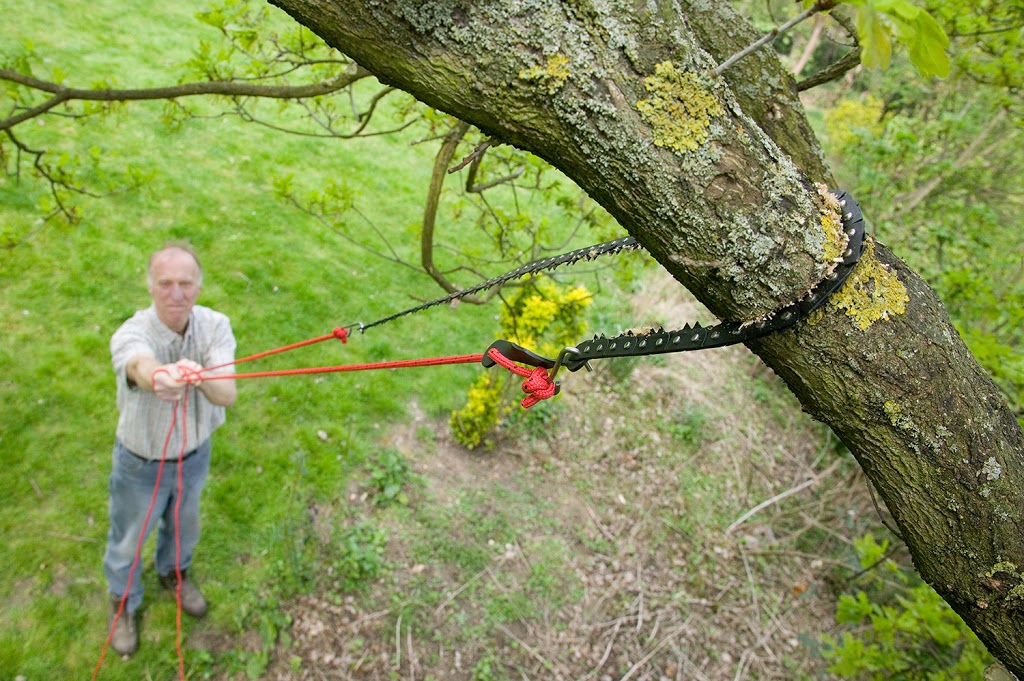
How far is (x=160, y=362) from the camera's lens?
2.57 m

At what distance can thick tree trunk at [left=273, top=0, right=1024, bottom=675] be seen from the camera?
90 cm

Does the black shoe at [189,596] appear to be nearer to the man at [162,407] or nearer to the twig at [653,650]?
the man at [162,407]

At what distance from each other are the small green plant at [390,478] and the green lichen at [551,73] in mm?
3427

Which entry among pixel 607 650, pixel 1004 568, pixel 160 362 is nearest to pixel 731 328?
pixel 1004 568

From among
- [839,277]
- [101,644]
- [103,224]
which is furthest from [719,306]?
[103,224]

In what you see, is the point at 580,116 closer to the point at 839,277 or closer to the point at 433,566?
the point at 839,277

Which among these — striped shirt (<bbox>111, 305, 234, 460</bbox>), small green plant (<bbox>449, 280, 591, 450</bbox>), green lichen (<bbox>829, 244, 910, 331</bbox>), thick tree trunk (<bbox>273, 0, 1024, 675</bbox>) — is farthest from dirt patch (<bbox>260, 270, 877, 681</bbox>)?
green lichen (<bbox>829, 244, 910, 331</bbox>)

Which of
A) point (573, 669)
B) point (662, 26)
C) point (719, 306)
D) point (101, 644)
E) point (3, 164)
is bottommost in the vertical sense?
point (101, 644)

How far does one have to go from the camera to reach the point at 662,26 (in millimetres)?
947

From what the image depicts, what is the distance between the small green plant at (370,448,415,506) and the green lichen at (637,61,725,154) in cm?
343

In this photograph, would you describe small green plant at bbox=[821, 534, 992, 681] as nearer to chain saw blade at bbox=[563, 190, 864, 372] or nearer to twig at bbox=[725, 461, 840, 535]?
twig at bbox=[725, 461, 840, 535]

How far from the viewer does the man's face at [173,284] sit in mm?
2479

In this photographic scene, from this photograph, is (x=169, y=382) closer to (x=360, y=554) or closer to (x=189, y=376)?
(x=189, y=376)

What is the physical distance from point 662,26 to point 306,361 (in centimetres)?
416
